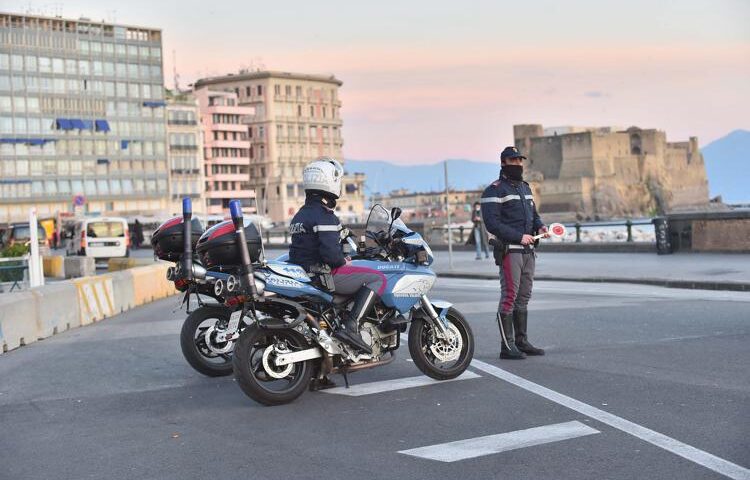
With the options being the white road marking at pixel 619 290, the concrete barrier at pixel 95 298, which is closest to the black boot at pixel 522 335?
the white road marking at pixel 619 290

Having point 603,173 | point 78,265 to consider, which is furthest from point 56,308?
point 603,173

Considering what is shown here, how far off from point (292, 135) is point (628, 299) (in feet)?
560

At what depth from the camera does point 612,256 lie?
105ft

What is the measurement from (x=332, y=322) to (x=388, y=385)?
2.41 ft

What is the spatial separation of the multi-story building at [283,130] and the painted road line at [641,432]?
16774cm

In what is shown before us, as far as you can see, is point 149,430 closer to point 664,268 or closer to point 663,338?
point 663,338

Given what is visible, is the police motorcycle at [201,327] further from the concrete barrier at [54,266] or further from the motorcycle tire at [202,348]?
the concrete barrier at [54,266]

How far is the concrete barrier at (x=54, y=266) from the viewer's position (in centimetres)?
3772

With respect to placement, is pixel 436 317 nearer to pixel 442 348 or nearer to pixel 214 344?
pixel 442 348

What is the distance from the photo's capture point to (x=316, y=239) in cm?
891

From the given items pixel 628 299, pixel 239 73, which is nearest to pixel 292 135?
pixel 239 73

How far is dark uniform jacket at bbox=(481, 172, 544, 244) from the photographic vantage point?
34.5 feet

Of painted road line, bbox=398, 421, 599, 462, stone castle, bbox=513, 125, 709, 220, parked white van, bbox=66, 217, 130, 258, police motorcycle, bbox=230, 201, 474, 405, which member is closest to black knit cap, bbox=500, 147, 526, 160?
police motorcycle, bbox=230, 201, 474, 405

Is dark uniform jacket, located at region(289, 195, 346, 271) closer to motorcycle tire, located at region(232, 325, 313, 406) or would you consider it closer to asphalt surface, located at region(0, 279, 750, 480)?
motorcycle tire, located at region(232, 325, 313, 406)
